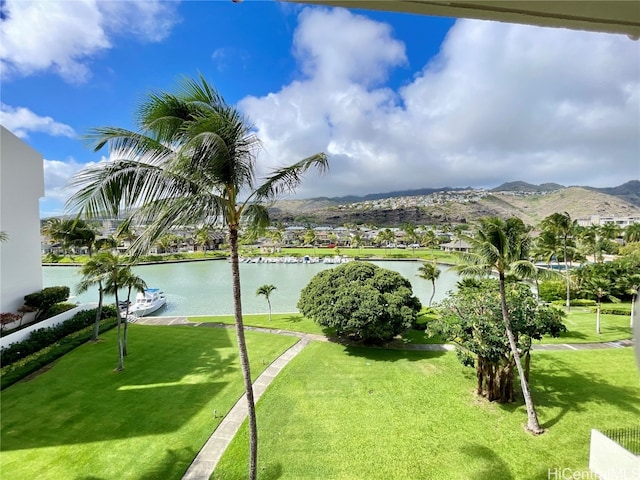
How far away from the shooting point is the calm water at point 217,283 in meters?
22.9

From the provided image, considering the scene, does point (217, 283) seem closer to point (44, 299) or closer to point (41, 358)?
point (44, 299)

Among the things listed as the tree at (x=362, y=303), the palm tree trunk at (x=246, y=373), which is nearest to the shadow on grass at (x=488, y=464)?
the palm tree trunk at (x=246, y=373)

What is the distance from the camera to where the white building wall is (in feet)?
41.8

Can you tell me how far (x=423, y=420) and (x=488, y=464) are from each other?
69.0 inches

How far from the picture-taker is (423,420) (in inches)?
320

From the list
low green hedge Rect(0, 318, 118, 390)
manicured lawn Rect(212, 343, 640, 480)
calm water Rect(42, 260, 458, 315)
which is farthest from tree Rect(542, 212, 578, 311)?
low green hedge Rect(0, 318, 118, 390)

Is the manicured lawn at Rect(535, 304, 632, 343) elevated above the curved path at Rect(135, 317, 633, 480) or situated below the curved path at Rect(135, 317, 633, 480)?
below

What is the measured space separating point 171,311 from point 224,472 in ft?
59.7

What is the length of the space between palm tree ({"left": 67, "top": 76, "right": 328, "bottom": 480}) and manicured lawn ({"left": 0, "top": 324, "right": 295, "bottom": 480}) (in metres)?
3.26

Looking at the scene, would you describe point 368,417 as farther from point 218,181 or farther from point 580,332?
point 580,332

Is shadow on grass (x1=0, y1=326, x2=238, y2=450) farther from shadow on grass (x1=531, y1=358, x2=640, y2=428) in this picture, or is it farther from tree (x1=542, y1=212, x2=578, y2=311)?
tree (x1=542, y1=212, x2=578, y2=311)

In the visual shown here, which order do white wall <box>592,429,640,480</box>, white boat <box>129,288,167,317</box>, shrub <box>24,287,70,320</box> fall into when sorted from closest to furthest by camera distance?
white wall <box>592,429,640,480</box>
shrub <box>24,287,70,320</box>
white boat <box>129,288,167,317</box>

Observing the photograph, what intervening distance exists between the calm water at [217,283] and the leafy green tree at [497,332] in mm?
13832

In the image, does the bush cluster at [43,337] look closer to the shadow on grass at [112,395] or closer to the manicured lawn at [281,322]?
the shadow on grass at [112,395]
